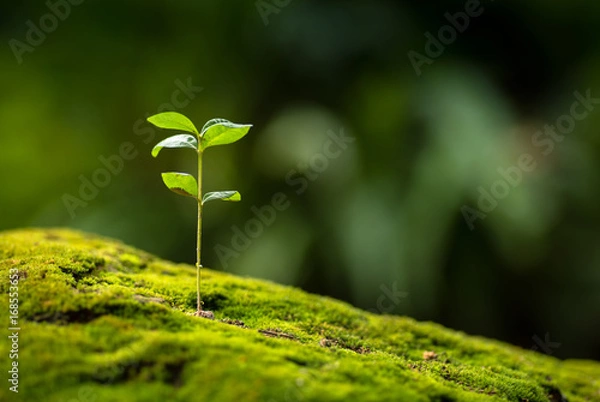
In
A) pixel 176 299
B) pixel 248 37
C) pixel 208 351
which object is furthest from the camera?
pixel 248 37

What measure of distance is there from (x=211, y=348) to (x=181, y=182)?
0.44m

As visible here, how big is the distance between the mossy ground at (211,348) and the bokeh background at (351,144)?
1.63 meters

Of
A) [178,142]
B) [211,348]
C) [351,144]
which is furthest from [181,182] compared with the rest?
[351,144]

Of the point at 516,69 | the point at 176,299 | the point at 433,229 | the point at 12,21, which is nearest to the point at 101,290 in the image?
the point at 176,299

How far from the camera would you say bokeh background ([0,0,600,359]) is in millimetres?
3287

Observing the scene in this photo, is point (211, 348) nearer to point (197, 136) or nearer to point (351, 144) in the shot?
point (197, 136)

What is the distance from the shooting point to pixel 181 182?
4.22 ft

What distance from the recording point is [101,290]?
1222mm

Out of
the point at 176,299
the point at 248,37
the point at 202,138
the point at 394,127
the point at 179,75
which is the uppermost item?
the point at 248,37

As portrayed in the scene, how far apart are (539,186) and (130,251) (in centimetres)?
249

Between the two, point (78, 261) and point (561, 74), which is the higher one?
point (561, 74)

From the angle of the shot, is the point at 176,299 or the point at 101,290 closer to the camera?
the point at 101,290

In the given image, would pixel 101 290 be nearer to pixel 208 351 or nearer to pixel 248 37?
pixel 208 351

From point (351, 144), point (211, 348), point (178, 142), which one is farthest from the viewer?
point (351, 144)
